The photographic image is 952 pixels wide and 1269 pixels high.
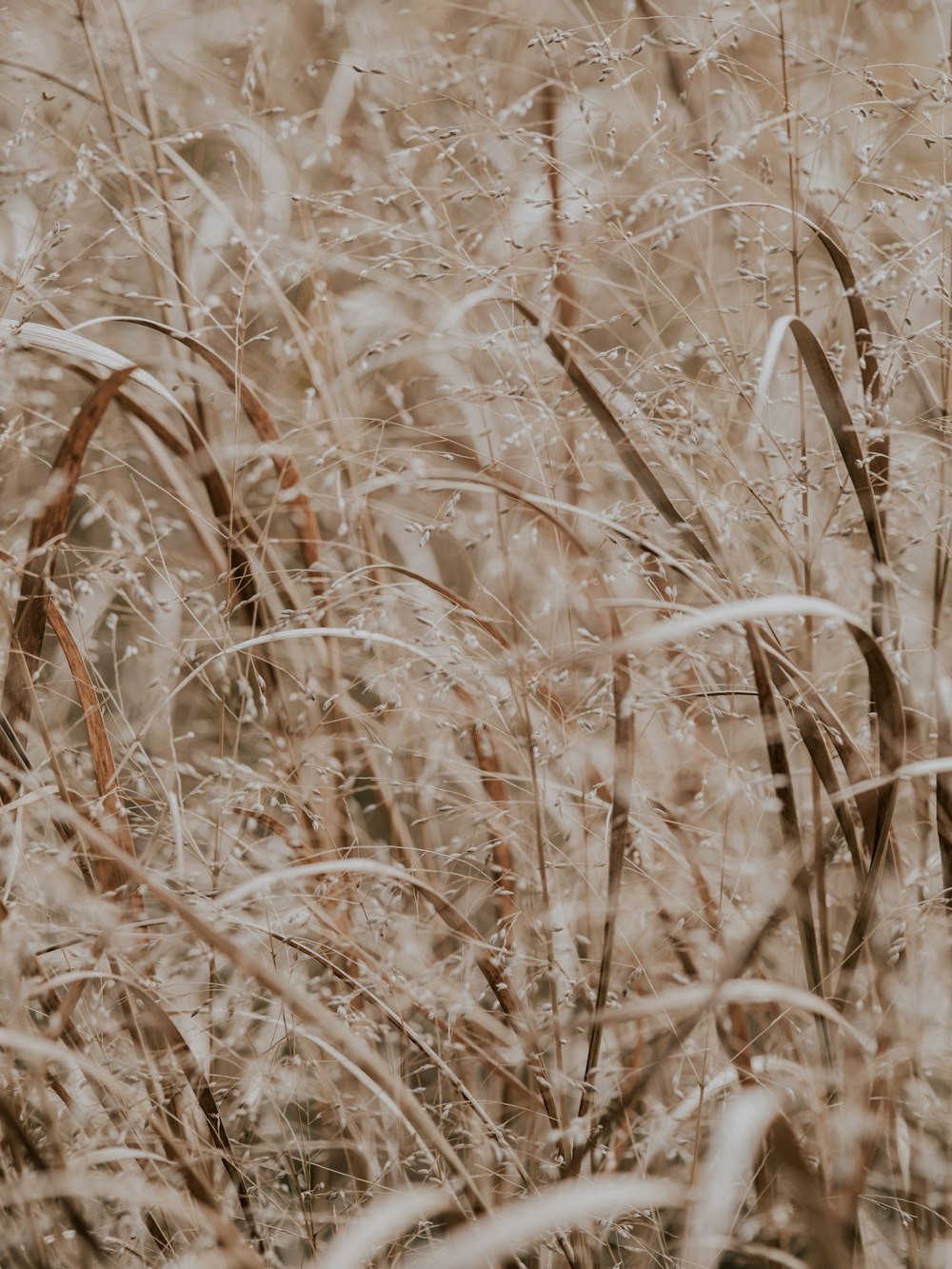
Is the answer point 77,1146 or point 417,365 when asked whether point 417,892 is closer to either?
point 77,1146

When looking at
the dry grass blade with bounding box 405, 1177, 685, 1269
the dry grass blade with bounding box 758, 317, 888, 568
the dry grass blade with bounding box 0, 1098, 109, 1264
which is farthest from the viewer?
the dry grass blade with bounding box 758, 317, 888, 568

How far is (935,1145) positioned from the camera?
2.78ft

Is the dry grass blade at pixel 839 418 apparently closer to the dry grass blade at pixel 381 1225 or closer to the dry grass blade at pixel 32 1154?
the dry grass blade at pixel 381 1225

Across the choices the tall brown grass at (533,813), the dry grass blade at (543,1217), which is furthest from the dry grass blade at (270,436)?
the dry grass blade at (543,1217)

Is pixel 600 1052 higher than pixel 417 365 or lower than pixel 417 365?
lower

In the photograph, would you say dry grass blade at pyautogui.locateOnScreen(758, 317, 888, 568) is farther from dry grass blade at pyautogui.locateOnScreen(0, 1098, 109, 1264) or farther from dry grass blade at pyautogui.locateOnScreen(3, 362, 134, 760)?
dry grass blade at pyautogui.locateOnScreen(0, 1098, 109, 1264)

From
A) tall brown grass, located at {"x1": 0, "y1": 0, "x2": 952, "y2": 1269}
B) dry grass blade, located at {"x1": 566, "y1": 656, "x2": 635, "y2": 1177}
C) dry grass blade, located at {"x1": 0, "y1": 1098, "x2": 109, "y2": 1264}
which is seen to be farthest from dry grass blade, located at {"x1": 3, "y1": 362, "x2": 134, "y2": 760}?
dry grass blade, located at {"x1": 566, "y1": 656, "x2": 635, "y2": 1177}

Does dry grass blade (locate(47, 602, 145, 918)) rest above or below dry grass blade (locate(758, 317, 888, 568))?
below

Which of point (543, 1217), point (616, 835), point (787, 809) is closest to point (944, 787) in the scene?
point (787, 809)

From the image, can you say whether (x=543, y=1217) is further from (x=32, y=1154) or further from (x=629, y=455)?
(x=629, y=455)

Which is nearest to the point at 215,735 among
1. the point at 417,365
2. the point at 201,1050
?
the point at 201,1050

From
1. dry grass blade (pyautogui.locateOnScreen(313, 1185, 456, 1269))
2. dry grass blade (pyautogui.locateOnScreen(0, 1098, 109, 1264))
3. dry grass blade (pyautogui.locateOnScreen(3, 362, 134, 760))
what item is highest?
dry grass blade (pyautogui.locateOnScreen(3, 362, 134, 760))

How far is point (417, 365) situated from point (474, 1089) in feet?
3.72

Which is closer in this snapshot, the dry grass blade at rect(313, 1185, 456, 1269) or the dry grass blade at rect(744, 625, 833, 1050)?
the dry grass blade at rect(313, 1185, 456, 1269)
